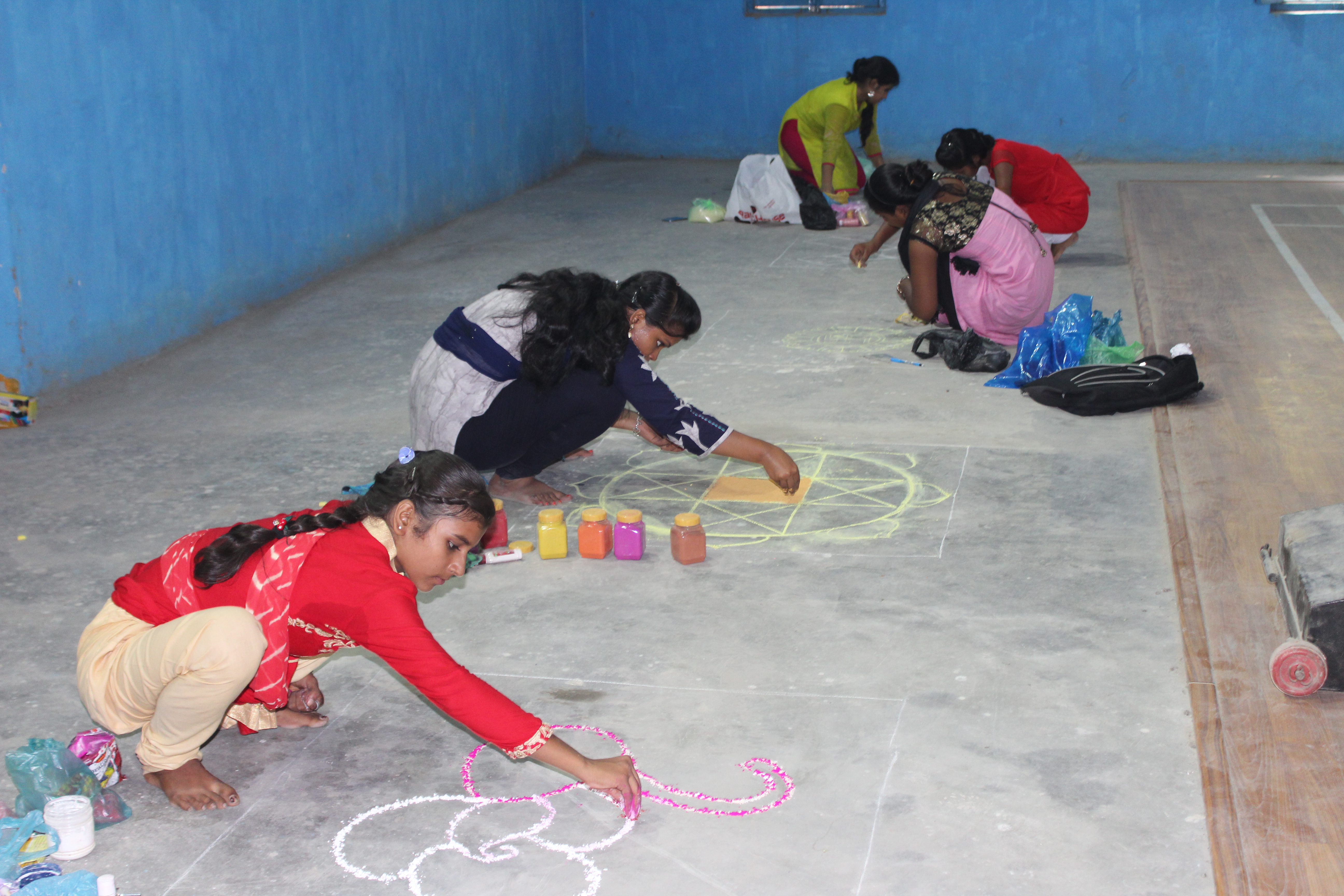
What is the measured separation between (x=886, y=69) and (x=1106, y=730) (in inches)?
254

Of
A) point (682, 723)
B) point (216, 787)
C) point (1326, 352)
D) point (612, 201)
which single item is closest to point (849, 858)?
Result: point (682, 723)

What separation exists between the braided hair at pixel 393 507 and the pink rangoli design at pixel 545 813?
51 centimetres

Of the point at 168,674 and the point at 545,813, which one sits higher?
the point at 168,674

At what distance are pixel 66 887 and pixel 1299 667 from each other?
Answer: 2.26 meters

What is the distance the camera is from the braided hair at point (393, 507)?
2043mm

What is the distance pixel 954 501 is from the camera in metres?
3.54

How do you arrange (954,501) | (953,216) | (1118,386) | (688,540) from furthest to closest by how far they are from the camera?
(953,216) → (1118,386) → (954,501) → (688,540)

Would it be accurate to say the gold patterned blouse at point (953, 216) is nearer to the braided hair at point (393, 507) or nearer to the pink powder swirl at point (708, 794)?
the pink powder swirl at point (708, 794)

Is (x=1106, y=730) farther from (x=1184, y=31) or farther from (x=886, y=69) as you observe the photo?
(x=1184, y=31)

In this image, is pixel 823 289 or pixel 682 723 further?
pixel 823 289

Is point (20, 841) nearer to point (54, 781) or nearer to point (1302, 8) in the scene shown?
point (54, 781)

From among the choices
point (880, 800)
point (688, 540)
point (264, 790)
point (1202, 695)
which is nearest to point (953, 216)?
point (688, 540)

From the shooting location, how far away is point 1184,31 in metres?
10.2

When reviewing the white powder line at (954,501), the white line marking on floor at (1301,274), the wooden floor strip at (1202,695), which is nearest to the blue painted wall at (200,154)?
the white powder line at (954,501)
